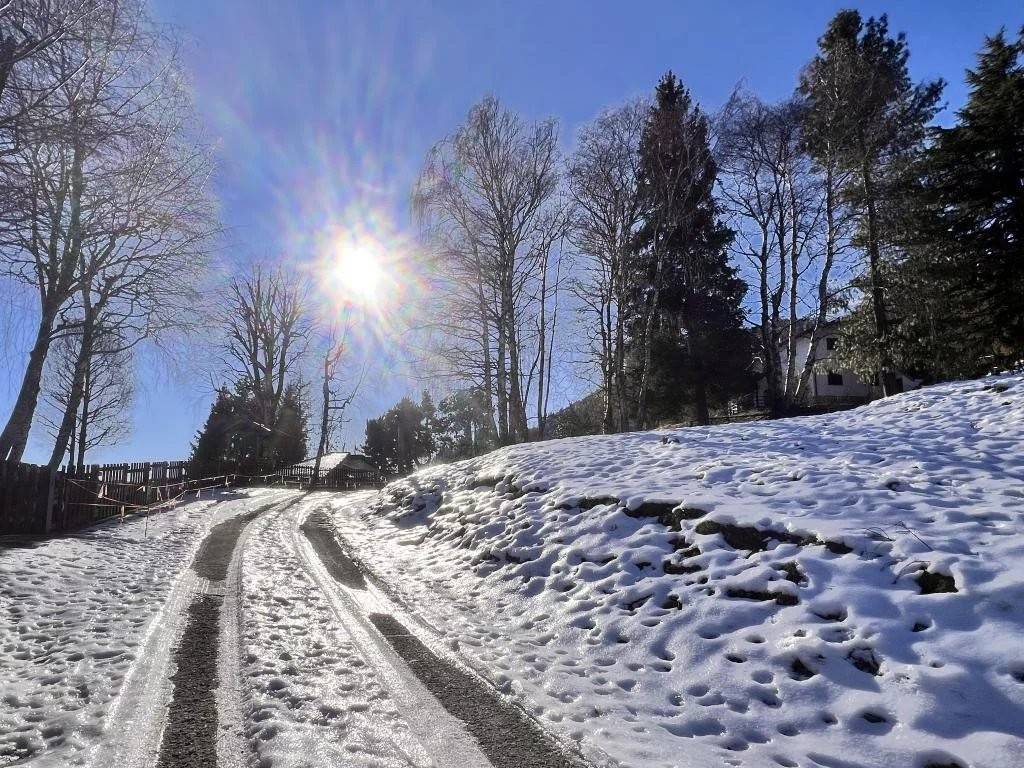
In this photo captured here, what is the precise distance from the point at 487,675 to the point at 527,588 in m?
2.19

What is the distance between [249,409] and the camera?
38.0 m

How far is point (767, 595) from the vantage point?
487 cm

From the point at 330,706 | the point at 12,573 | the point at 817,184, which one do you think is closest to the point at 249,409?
the point at 12,573

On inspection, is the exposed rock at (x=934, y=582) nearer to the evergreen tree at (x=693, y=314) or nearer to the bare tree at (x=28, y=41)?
the bare tree at (x=28, y=41)

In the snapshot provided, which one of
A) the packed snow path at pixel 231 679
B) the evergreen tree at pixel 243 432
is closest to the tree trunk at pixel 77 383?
the packed snow path at pixel 231 679

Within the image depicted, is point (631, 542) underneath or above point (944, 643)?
above

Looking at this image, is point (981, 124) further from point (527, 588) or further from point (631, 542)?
point (527, 588)

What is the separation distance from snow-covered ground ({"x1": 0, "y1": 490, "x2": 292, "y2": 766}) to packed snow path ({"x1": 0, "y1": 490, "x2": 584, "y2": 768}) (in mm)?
18

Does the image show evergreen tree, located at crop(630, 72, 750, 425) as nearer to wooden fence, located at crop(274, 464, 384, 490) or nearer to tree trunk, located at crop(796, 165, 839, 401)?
tree trunk, located at crop(796, 165, 839, 401)

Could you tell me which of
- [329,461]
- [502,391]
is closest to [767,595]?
[502,391]

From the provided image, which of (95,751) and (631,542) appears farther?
(631,542)

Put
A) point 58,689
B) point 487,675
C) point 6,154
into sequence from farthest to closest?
point 6,154
point 487,675
point 58,689

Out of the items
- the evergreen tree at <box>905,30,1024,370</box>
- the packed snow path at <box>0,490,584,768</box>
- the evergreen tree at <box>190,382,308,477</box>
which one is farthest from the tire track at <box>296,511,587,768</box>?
the evergreen tree at <box>190,382,308,477</box>

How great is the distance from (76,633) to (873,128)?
23742 mm
